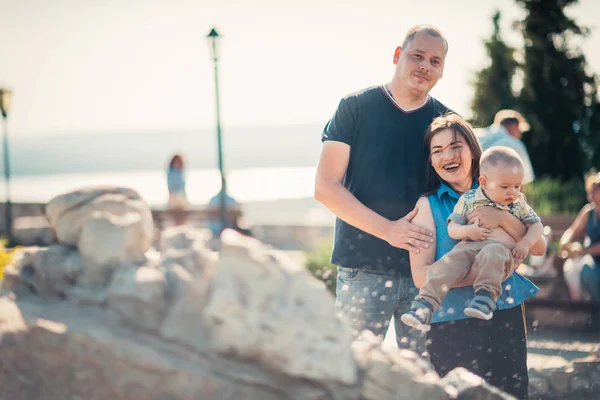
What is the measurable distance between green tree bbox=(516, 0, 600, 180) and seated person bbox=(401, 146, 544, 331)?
14243 mm

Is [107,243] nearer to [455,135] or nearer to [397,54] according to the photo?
[455,135]

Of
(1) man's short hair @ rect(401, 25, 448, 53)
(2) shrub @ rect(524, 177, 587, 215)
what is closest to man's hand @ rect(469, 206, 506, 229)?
(1) man's short hair @ rect(401, 25, 448, 53)

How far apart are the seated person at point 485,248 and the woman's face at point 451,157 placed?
16 centimetres

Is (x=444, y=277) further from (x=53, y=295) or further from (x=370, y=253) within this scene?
(x=53, y=295)

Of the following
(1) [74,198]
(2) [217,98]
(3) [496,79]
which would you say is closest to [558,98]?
(3) [496,79]

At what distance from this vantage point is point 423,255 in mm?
2670

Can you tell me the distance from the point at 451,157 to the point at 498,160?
0.84 ft

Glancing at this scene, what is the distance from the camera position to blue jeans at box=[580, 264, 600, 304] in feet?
19.9

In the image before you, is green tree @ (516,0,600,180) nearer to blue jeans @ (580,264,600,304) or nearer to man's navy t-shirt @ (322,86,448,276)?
blue jeans @ (580,264,600,304)

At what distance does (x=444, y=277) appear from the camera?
2.48 metres

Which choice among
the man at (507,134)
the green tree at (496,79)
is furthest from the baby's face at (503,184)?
the green tree at (496,79)

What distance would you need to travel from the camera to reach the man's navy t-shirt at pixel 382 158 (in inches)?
117

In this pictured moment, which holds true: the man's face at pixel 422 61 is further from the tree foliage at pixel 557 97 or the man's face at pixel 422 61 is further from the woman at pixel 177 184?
the tree foliage at pixel 557 97

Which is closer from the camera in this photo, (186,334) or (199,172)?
(186,334)
